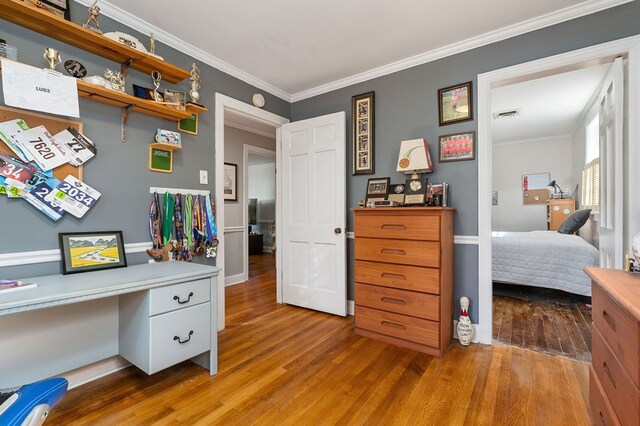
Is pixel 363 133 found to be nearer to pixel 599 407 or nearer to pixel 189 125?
pixel 189 125

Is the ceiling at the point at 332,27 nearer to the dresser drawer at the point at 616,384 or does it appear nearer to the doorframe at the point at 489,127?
the doorframe at the point at 489,127

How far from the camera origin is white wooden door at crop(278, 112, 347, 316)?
2.97 meters

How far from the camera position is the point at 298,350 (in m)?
2.28

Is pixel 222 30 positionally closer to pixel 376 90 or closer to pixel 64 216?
pixel 376 90

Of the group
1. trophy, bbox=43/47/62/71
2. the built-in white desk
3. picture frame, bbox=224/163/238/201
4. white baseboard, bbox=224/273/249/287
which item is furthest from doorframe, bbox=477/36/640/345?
picture frame, bbox=224/163/238/201

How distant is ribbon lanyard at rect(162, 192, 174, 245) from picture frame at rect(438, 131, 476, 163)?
2236 millimetres

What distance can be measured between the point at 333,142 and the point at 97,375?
2.59 meters

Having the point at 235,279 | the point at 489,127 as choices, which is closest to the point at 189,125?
the point at 489,127

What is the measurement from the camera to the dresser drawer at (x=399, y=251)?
2.20m

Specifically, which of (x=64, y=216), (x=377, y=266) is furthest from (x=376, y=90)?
(x=64, y=216)

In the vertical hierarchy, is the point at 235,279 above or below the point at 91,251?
below

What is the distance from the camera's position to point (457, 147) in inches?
97.3

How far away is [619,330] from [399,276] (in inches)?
53.3

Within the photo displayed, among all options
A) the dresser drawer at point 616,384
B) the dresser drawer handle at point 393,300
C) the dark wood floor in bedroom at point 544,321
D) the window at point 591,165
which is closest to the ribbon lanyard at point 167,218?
the dresser drawer handle at point 393,300
